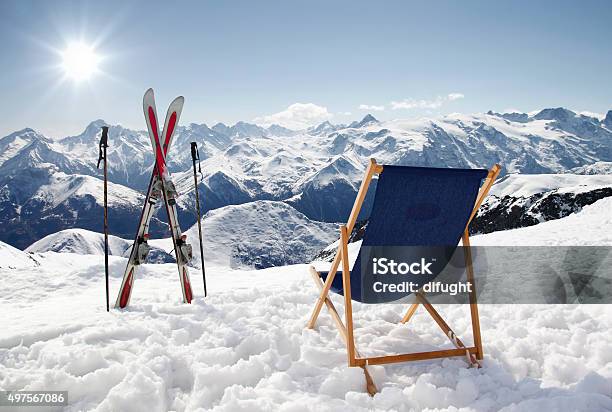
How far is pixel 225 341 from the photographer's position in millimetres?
5008

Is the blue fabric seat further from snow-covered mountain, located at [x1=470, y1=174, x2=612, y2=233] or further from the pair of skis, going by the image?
snow-covered mountain, located at [x1=470, y1=174, x2=612, y2=233]

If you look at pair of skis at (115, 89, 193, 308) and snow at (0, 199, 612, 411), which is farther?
pair of skis at (115, 89, 193, 308)

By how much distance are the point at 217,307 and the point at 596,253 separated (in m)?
7.49

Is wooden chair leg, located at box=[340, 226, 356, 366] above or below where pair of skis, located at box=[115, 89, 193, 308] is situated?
below

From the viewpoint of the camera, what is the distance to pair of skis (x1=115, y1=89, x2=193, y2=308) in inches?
271

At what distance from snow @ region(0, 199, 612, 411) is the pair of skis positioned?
544mm

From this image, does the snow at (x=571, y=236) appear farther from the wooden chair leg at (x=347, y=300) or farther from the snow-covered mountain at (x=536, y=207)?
the snow-covered mountain at (x=536, y=207)

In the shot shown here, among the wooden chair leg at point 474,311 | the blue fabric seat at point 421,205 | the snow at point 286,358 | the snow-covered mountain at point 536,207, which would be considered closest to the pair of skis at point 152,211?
the snow at point 286,358

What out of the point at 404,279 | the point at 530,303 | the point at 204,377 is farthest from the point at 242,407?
the point at 530,303

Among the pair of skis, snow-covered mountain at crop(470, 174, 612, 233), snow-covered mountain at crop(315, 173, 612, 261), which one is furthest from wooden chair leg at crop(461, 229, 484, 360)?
snow-covered mountain at crop(470, 174, 612, 233)

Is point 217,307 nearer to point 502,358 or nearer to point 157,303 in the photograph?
point 157,303

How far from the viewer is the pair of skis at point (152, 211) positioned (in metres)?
6.89

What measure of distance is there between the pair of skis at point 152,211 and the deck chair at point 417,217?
12.1 ft

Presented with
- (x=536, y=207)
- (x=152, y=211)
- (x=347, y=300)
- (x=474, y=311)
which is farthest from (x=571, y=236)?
(x=536, y=207)
